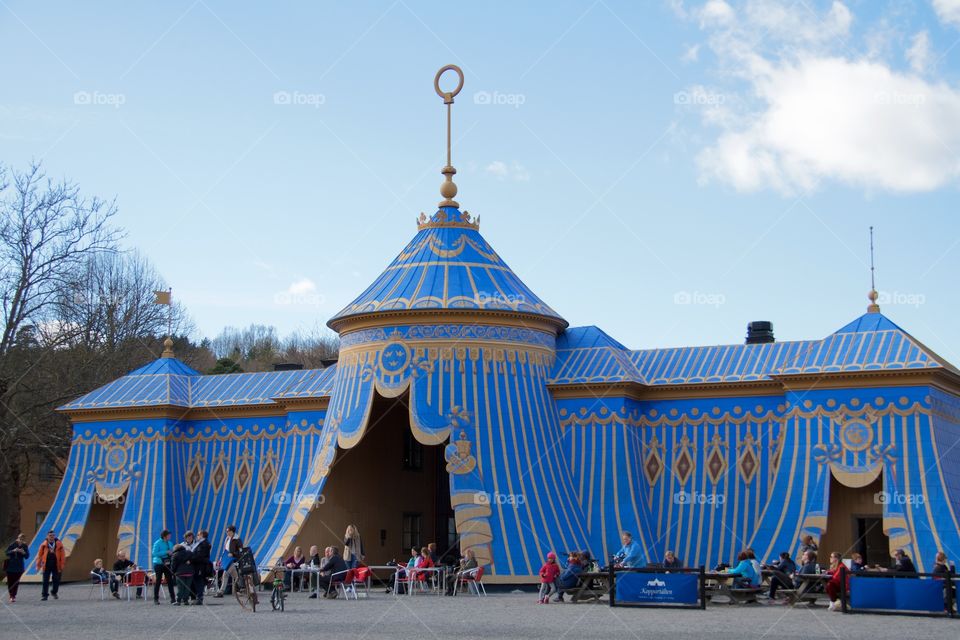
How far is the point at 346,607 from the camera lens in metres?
19.8

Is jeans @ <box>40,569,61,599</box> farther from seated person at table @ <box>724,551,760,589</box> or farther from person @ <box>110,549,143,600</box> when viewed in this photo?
seated person at table @ <box>724,551,760,589</box>

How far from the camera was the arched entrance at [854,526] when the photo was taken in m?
24.3

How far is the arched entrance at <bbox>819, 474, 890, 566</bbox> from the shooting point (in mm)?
24344

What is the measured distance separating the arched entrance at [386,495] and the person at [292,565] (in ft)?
1.58

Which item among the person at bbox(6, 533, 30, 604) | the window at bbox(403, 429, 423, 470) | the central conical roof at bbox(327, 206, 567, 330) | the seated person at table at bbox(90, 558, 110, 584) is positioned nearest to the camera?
the person at bbox(6, 533, 30, 604)

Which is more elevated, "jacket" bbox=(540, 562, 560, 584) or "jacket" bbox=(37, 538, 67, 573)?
"jacket" bbox=(37, 538, 67, 573)

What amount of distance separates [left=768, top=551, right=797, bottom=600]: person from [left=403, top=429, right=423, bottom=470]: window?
10877 millimetres

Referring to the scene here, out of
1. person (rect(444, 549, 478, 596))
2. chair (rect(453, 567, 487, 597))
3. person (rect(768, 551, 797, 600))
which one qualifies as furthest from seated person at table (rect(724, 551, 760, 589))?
person (rect(444, 549, 478, 596))

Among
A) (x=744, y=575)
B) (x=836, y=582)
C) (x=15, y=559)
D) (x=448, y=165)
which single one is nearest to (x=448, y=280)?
(x=448, y=165)

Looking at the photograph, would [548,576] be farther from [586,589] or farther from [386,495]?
[386,495]

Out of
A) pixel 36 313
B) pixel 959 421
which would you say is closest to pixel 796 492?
pixel 959 421

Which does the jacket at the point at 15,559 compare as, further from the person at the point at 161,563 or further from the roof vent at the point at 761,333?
the roof vent at the point at 761,333

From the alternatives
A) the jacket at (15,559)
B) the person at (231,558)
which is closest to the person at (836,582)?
the person at (231,558)

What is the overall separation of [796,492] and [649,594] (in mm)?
6437
